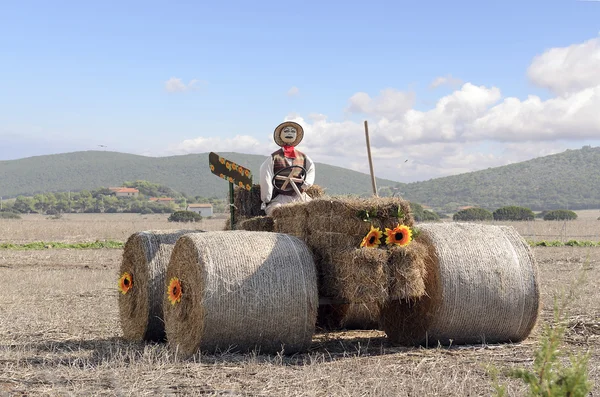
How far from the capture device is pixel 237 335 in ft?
23.1

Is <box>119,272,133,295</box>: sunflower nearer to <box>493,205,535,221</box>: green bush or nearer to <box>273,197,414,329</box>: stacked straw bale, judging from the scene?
<box>273,197,414,329</box>: stacked straw bale

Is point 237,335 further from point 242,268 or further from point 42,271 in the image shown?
point 42,271

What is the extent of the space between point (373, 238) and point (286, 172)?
263 centimetres

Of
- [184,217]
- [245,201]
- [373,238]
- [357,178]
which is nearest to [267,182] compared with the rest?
[245,201]

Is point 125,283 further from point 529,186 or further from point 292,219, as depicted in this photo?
point 529,186

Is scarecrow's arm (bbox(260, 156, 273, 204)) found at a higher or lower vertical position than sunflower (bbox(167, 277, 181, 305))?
higher

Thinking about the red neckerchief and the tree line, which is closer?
the red neckerchief

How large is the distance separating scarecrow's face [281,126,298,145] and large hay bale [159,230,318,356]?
2.68 metres

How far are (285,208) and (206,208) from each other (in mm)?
71829

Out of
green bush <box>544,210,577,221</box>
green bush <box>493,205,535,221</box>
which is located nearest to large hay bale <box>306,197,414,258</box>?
green bush <box>493,205,535,221</box>

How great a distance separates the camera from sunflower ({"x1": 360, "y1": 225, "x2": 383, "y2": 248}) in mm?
7172

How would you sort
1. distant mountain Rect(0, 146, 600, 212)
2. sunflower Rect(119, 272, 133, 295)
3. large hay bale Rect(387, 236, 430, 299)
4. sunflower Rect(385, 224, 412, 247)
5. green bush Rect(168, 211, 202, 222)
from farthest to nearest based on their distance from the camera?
distant mountain Rect(0, 146, 600, 212) → green bush Rect(168, 211, 202, 222) → sunflower Rect(119, 272, 133, 295) → sunflower Rect(385, 224, 412, 247) → large hay bale Rect(387, 236, 430, 299)

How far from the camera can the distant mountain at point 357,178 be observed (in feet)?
351

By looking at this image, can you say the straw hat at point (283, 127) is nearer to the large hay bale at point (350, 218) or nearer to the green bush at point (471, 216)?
the large hay bale at point (350, 218)
